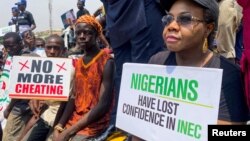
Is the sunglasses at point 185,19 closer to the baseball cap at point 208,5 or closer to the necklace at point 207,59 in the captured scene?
the baseball cap at point 208,5

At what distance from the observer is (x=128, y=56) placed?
11.6 feet

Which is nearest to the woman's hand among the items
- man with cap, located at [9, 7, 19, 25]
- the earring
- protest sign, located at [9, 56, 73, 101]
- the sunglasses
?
protest sign, located at [9, 56, 73, 101]

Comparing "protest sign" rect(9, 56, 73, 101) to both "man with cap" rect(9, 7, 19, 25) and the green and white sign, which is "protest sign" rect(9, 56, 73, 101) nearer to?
the green and white sign

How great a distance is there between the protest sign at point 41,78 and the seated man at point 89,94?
0.50ft

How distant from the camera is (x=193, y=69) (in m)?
2.14

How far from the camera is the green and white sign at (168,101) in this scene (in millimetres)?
2033

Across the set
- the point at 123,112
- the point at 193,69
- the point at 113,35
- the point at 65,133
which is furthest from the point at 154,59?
the point at 65,133

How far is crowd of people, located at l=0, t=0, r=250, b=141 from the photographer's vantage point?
223 centimetres

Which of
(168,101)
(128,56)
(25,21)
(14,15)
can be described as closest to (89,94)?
(128,56)

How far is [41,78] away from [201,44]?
6.83 ft

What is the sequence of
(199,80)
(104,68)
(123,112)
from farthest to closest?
(104,68) → (123,112) → (199,80)

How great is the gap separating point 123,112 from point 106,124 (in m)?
1.22

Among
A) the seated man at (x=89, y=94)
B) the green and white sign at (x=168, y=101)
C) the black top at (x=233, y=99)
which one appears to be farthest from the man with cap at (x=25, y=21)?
the black top at (x=233, y=99)

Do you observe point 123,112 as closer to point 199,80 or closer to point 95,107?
point 199,80
